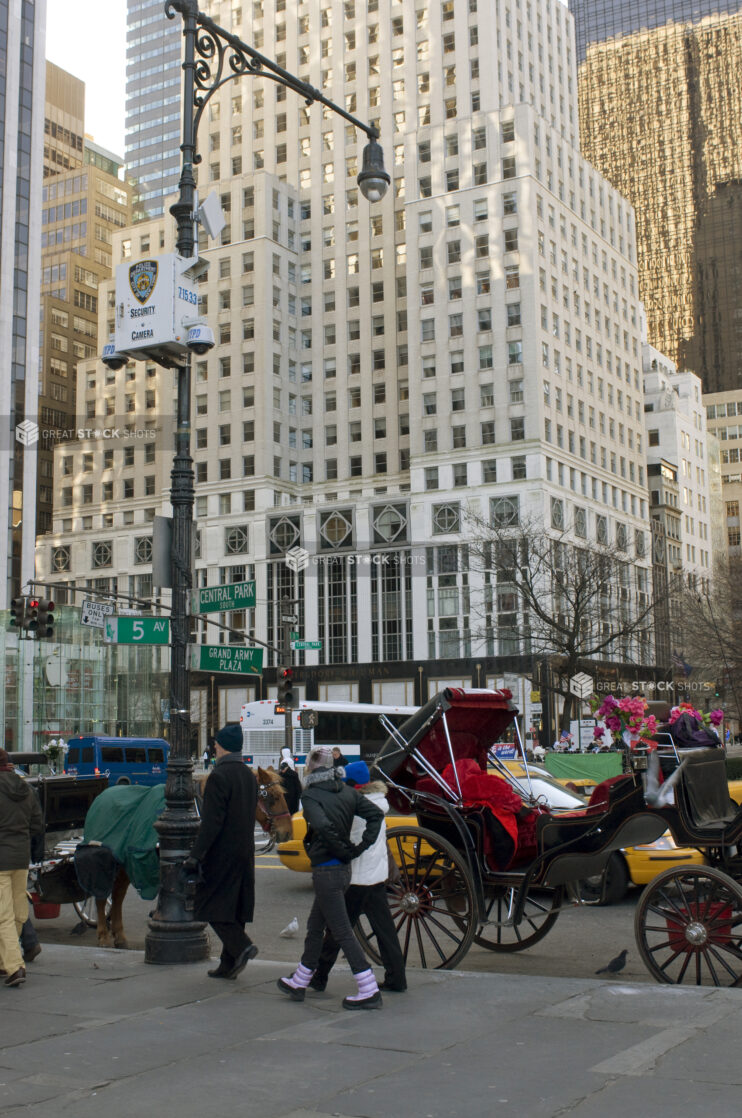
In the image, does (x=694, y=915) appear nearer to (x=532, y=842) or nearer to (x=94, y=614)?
(x=532, y=842)

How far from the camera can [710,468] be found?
435 ft

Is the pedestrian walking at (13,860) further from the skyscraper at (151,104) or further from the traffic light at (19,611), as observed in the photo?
the skyscraper at (151,104)

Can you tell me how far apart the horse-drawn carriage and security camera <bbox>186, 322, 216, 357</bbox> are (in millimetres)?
4096

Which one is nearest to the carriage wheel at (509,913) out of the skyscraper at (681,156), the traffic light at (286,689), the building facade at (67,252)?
the traffic light at (286,689)

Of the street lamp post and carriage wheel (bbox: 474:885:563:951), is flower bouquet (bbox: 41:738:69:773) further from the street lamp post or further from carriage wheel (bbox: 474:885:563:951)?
carriage wheel (bbox: 474:885:563:951)

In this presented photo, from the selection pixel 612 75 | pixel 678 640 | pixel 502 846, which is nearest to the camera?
pixel 502 846

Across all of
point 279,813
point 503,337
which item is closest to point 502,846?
point 279,813

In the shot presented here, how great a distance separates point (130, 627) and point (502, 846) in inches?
230

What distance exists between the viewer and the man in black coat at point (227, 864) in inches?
356

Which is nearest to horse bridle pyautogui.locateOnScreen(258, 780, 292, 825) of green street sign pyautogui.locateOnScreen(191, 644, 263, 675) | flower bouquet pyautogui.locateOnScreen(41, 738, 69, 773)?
green street sign pyautogui.locateOnScreen(191, 644, 263, 675)

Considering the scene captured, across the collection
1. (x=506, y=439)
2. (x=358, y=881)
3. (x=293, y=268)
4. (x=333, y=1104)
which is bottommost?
(x=333, y=1104)

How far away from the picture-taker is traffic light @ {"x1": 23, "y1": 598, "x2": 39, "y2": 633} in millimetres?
30828

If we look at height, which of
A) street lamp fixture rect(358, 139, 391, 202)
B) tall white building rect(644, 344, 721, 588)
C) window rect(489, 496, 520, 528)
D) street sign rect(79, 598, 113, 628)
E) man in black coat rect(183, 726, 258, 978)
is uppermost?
tall white building rect(644, 344, 721, 588)

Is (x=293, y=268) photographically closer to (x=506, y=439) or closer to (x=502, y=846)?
(x=506, y=439)
